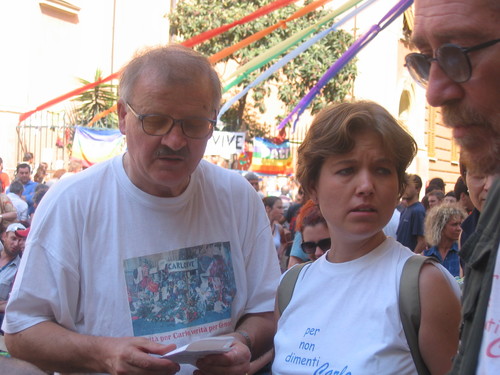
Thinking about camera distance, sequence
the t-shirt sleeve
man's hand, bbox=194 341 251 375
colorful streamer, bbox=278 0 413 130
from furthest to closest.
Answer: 1. the t-shirt sleeve
2. colorful streamer, bbox=278 0 413 130
3. man's hand, bbox=194 341 251 375

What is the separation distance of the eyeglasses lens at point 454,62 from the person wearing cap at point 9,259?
5.40 m

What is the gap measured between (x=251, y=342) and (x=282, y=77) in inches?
697

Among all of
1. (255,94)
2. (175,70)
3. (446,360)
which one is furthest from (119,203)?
(255,94)

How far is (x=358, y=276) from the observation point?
2.19 meters

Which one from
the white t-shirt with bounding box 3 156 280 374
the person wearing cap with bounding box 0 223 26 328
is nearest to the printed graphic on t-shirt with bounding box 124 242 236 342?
the white t-shirt with bounding box 3 156 280 374

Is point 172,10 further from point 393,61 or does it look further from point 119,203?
point 119,203

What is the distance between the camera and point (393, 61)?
25328 millimetres

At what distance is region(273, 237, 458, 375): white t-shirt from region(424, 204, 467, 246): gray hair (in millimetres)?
3588

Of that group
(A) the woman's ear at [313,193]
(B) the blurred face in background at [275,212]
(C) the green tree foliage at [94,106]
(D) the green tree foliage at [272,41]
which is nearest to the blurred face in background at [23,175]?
(C) the green tree foliage at [94,106]

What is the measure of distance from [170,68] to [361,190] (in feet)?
2.55

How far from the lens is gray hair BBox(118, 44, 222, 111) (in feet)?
7.62

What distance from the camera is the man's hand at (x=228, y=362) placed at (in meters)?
2.21

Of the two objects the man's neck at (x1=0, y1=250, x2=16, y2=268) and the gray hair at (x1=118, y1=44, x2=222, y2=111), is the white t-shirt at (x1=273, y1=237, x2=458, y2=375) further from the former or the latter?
the man's neck at (x1=0, y1=250, x2=16, y2=268)

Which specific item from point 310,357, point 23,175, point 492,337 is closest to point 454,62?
point 492,337
